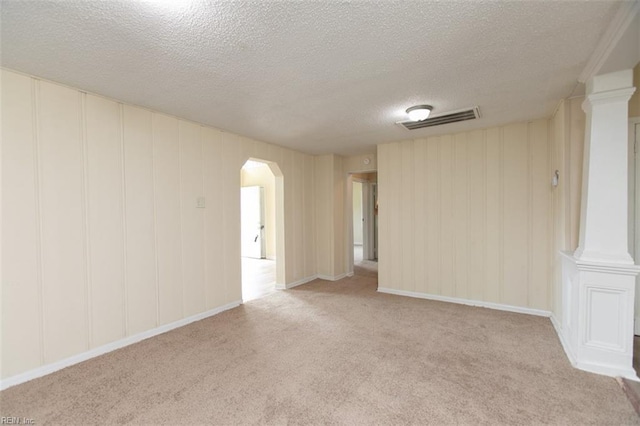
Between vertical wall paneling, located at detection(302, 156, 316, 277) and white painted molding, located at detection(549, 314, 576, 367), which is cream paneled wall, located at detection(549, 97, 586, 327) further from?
vertical wall paneling, located at detection(302, 156, 316, 277)

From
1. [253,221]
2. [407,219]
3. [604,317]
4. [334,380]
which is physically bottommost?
[334,380]

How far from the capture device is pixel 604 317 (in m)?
2.30

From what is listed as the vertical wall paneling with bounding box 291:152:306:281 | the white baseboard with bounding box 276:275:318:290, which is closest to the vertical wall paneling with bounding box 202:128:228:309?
the white baseboard with bounding box 276:275:318:290

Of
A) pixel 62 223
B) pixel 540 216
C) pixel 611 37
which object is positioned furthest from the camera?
pixel 540 216

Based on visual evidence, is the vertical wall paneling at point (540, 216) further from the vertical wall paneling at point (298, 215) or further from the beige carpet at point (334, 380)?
the vertical wall paneling at point (298, 215)

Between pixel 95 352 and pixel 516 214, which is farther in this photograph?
pixel 516 214

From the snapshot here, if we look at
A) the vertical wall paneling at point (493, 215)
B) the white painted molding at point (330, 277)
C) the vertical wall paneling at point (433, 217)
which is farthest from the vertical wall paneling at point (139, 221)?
the vertical wall paneling at point (493, 215)

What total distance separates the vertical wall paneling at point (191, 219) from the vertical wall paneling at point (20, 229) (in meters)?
1.28

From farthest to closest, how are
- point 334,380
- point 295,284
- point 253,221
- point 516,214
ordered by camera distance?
1. point 253,221
2. point 295,284
3. point 516,214
4. point 334,380

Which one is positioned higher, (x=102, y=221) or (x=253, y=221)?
(x=102, y=221)

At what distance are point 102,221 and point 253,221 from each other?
530 cm

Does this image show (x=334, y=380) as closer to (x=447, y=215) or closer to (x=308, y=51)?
(x=308, y=51)

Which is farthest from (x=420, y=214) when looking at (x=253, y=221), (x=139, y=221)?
(x=253, y=221)

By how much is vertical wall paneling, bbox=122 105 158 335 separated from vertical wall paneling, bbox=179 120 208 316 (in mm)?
347
